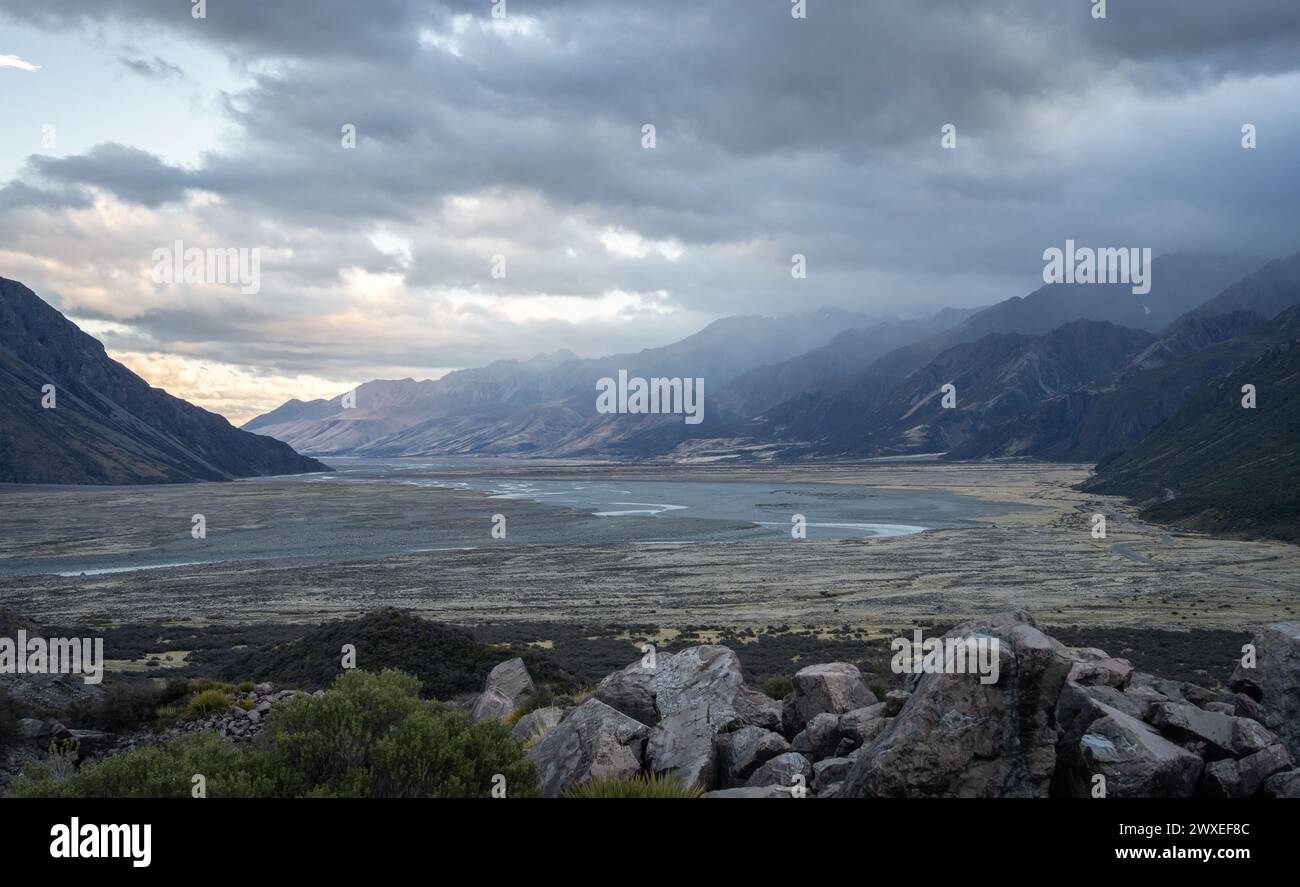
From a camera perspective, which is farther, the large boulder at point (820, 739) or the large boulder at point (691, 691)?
the large boulder at point (691, 691)

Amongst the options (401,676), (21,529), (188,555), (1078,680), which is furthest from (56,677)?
(21,529)

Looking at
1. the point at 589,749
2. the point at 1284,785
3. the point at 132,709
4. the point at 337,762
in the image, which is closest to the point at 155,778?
the point at 337,762

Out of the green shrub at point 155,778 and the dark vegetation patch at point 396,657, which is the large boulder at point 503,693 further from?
the green shrub at point 155,778

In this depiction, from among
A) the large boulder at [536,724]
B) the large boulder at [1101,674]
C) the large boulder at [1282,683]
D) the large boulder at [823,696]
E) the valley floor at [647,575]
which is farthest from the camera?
the valley floor at [647,575]

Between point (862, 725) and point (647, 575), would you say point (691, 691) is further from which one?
point (647, 575)

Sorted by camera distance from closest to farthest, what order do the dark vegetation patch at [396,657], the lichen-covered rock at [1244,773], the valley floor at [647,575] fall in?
the lichen-covered rock at [1244,773], the dark vegetation patch at [396,657], the valley floor at [647,575]

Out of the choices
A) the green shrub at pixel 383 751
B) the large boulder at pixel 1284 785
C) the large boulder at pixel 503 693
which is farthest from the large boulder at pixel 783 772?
the large boulder at pixel 503 693
